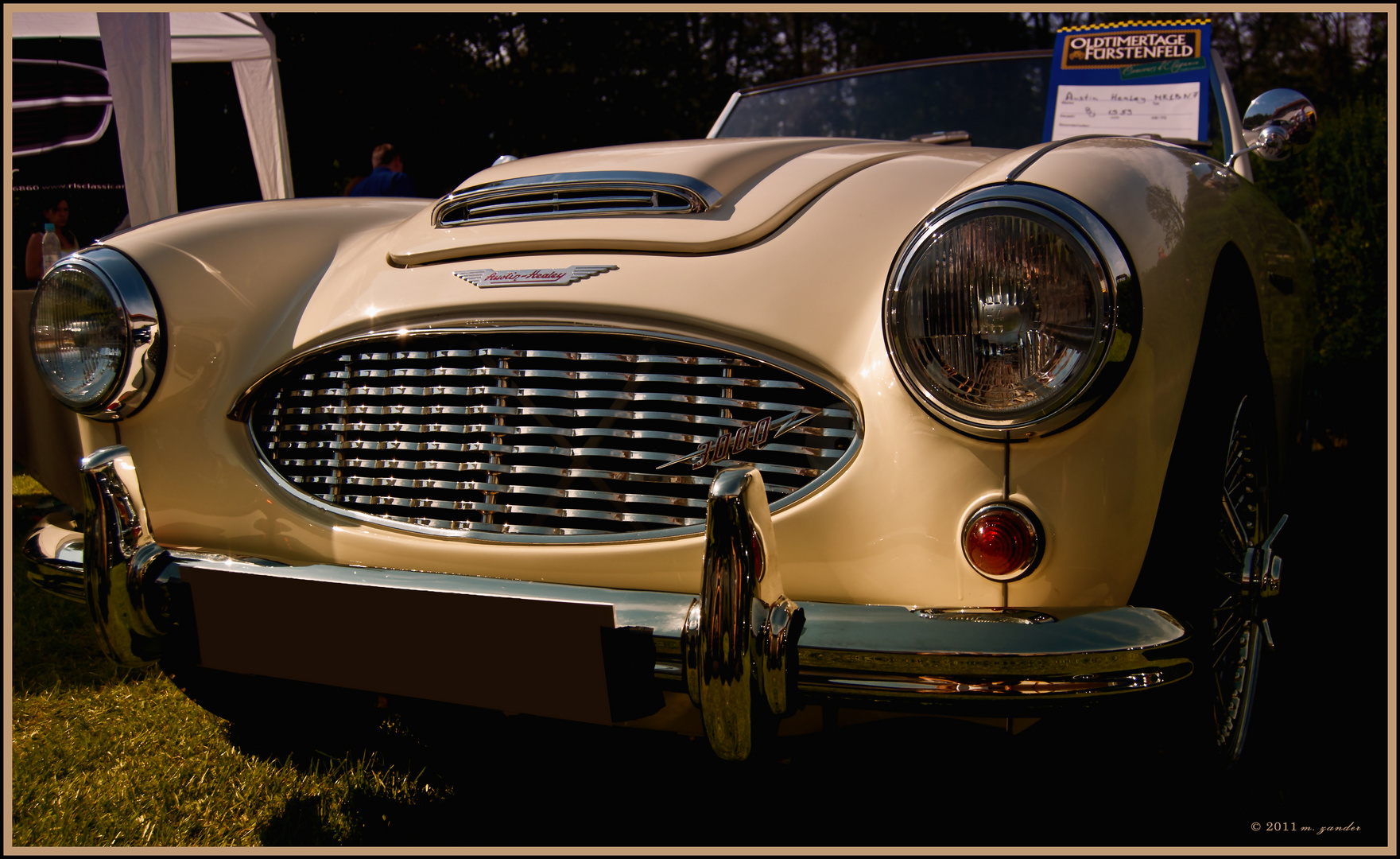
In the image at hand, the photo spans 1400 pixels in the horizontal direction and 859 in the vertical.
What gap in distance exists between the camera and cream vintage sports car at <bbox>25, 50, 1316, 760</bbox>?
1169 mm

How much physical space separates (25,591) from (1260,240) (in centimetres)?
383

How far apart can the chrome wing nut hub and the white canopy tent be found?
3.27 meters

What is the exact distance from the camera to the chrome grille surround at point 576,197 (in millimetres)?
1678

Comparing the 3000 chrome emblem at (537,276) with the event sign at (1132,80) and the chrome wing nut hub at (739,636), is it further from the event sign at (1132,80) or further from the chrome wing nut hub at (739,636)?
the event sign at (1132,80)

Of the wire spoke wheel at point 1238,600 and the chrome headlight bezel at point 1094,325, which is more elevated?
the chrome headlight bezel at point 1094,325

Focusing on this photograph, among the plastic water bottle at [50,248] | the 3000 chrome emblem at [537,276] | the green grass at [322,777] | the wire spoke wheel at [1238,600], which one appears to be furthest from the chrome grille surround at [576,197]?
the plastic water bottle at [50,248]

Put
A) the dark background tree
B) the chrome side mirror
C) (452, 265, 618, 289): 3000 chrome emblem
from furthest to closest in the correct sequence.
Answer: the dark background tree → the chrome side mirror → (452, 265, 618, 289): 3000 chrome emblem

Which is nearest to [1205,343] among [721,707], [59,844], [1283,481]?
[721,707]

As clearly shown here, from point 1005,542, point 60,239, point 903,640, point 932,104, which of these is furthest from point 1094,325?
Answer: point 60,239

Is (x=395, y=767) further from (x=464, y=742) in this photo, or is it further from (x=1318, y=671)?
(x=1318, y=671)

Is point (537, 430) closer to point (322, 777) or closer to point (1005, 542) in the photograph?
point (1005, 542)

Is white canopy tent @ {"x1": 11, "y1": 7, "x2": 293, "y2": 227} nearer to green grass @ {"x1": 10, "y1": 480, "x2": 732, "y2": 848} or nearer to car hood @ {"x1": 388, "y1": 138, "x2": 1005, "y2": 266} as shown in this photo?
green grass @ {"x1": 10, "y1": 480, "x2": 732, "y2": 848}

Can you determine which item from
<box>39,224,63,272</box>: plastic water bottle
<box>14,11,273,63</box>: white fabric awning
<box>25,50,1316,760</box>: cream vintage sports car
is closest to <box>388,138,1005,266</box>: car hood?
<box>25,50,1316,760</box>: cream vintage sports car

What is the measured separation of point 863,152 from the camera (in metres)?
1.94
